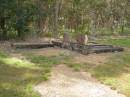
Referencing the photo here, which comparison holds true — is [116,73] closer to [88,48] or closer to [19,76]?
[19,76]

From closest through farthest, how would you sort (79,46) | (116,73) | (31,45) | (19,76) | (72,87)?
(72,87)
(19,76)
(116,73)
(79,46)
(31,45)

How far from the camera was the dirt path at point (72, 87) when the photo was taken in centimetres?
675

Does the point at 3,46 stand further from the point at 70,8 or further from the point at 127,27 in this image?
the point at 127,27

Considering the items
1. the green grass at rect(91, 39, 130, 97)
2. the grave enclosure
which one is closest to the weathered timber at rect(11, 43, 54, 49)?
the grave enclosure

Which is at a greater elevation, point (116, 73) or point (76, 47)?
point (76, 47)

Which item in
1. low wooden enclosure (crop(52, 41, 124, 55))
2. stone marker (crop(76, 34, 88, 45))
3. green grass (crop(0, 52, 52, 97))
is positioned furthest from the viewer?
stone marker (crop(76, 34, 88, 45))

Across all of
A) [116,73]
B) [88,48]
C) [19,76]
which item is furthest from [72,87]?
[88,48]

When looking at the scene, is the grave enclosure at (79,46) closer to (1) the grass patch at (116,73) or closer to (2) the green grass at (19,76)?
(1) the grass patch at (116,73)

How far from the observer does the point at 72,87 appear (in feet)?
23.8

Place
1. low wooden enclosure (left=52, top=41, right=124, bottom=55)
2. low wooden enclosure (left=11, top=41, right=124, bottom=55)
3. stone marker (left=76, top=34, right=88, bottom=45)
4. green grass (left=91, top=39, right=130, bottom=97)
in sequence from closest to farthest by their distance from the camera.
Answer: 1. green grass (left=91, top=39, right=130, bottom=97)
2. low wooden enclosure (left=52, top=41, right=124, bottom=55)
3. low wooden enclosure (left=11, top=41, right=124, bottom=55)
4. stone marker (left=76, top=34, right=88, bottom=45)

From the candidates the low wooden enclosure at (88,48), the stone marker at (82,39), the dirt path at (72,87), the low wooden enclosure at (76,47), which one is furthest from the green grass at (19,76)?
the stone marker at (82,39)

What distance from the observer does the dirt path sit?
675 cm

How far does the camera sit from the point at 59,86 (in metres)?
7.29

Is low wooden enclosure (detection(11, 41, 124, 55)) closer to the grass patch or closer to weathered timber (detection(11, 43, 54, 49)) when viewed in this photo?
weathered timber (detection(11, 43, 54, 49))
